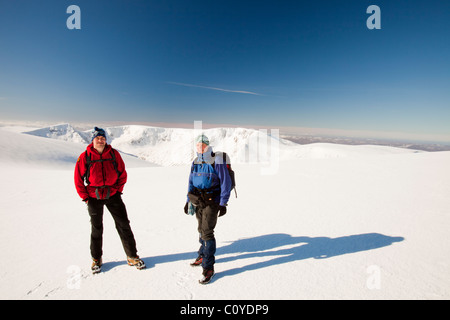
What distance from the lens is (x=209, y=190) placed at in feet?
12.3

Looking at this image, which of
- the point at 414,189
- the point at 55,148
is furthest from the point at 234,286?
the point at 55,148

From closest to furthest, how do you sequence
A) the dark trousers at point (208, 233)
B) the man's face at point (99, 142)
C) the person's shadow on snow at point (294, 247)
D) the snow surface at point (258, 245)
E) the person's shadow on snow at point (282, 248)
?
1. the snow surface at point (258, 245)
2. the dark trousers at point (208, 233)
3. the man's face at point (99, 142)
4. the person's shadow on snow at point (282, 248)
5. the person's shadow on snow at point (294, 247)

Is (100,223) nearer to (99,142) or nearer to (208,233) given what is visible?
(99,142)

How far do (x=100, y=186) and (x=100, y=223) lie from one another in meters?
0.78

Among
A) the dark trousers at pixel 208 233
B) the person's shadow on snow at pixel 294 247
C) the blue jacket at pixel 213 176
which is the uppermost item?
the blue jacket at pixel 213 176

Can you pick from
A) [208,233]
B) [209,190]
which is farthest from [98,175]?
[208,233]

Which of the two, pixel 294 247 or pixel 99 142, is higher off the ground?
pixel 99 142

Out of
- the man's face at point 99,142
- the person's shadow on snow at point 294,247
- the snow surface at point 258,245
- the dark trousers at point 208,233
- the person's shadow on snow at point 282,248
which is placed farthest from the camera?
the person's shadow on snow at point 294,247

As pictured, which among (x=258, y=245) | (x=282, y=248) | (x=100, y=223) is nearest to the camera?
(x=100, y=223)

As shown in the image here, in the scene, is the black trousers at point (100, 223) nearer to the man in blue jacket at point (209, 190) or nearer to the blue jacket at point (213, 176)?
the man in blue jacket at point (209, 190)

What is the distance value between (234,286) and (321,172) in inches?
431

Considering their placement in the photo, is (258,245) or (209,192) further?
(258,245)

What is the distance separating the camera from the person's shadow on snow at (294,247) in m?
4.25

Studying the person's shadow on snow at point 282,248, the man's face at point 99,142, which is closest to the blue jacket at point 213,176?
the person's shadow on snow at point 282,248
